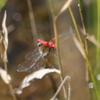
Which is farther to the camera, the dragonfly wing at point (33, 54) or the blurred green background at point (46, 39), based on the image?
the blurred green background at point (46, 39)

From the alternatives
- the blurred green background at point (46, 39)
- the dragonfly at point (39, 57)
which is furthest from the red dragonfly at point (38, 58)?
the blurred green background at point (46, 39)

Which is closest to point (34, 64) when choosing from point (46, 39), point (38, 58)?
point (38, 58)

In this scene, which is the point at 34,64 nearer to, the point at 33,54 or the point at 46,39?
the point at 33,54

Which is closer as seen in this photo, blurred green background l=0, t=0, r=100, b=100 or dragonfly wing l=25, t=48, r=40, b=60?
dragonfly wing l=25, t=48, r=40, b=60

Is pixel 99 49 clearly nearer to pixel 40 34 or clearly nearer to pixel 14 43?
pixel 40 34

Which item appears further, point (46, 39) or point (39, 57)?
point (46, 39)

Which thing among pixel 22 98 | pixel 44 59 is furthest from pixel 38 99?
pixel 44 59

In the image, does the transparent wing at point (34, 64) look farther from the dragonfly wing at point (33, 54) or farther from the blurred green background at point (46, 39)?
the blurred green background at point (46, 39)

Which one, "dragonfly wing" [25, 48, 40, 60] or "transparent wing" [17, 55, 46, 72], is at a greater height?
"dragonfly wing" [25, 48, 40, 60]

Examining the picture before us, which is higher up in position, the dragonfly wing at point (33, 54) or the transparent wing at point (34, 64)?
the dragonfly wing at point (33, 54)

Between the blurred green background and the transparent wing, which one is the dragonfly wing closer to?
the transparent wing

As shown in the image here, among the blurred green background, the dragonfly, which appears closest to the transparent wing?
the dragonfly
